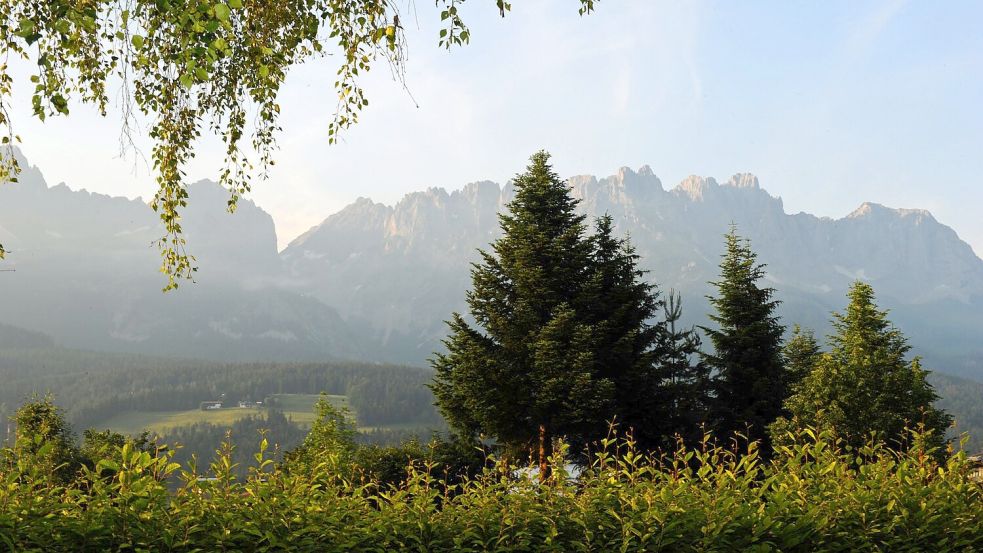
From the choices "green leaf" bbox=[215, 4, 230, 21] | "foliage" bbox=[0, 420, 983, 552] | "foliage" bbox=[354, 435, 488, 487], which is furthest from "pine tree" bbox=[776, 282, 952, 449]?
"green leaf" bbox=[215, 4, 230, 21]

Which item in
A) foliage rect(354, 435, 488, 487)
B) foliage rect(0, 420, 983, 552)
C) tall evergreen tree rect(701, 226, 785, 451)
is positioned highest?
tall evergreen tree rect(701, 226, 785, 451)

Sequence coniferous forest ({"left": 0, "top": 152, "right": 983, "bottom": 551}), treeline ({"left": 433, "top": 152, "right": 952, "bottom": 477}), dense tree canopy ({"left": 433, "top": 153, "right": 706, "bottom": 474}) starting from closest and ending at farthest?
1. coniferous forest ({"left": 0, "top": 152, "right": 983, "bottom": 551})
2. treeline ({"left": 433, "top": 152, "right": 952, "bottom": 477})
3. dense tree canopy ({"left": 433, "top": 153, "right": 706, "bottom": 474})

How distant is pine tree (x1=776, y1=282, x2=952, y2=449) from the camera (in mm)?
24188

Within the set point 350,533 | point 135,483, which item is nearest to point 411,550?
point 350,533

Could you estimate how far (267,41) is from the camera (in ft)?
20.2

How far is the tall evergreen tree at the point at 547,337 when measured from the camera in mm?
27547

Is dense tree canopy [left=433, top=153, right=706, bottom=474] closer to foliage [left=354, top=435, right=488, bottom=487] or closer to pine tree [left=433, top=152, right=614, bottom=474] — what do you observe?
pine tree [left=433, top=152, right=614, bottom=474]

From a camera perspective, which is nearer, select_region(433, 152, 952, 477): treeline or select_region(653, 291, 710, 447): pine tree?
select_region(433, 152, 952, 477): treeline

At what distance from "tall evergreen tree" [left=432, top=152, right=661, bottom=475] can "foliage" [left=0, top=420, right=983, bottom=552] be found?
20.8 metres

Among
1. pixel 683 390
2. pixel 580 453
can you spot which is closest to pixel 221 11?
pixel 580 453

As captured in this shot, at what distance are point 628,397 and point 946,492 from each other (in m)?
24.2

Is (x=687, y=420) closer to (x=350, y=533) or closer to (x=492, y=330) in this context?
(x=492, y=330)

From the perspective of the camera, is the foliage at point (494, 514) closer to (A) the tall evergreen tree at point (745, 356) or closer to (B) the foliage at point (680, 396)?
(B) the foliage at point (680, 396)

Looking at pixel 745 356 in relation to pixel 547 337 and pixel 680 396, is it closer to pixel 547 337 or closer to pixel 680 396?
pixel 680 396
